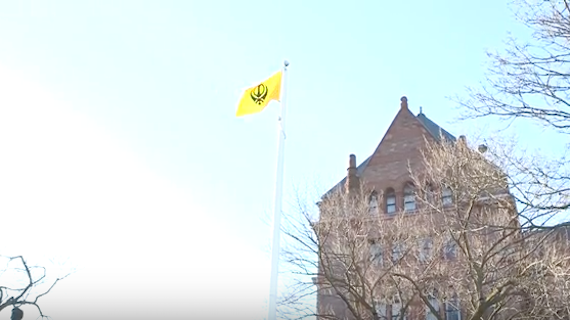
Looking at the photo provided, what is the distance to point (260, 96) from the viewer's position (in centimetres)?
1270

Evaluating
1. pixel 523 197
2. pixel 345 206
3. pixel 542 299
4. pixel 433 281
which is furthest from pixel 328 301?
pixel 523 197

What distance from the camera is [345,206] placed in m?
18.5

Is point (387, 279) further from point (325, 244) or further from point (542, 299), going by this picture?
point (542, 299)

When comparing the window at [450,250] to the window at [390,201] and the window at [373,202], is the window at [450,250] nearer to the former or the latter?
the window at [373,202]

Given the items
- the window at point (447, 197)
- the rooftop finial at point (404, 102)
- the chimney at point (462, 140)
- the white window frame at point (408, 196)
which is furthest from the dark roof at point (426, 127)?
the chimney at point (462, 140)

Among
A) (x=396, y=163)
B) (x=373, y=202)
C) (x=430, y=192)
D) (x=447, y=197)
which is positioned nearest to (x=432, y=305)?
(x=447, y=197)

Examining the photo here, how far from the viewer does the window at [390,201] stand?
82.7 ft

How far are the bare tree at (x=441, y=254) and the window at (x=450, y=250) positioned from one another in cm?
4

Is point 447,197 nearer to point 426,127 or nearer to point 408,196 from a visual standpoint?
point 408,196

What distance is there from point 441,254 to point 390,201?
906 centimetres

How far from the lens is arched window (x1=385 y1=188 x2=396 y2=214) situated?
2523cm

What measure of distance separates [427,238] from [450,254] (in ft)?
3.32

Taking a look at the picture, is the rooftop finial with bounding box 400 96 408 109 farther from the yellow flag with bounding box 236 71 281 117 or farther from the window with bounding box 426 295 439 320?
the yellow flag with bounding box 236 71 281 117

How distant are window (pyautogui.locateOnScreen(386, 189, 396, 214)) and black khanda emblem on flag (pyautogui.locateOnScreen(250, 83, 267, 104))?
13813mm
